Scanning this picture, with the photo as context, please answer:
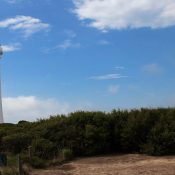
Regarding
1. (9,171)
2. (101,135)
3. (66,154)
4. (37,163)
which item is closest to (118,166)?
(66,154)

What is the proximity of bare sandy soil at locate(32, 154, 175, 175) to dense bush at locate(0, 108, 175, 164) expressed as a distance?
0.79 meters

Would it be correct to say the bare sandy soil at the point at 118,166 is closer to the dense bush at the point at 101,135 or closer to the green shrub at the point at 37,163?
the green shrub at the point at 37,163

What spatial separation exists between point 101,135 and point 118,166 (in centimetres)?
325

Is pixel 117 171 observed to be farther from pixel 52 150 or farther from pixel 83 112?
pixel 83 112

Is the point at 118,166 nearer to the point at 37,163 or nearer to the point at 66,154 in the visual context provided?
the point at 66,154

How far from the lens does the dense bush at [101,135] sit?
19.8 m

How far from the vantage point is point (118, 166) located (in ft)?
57.7

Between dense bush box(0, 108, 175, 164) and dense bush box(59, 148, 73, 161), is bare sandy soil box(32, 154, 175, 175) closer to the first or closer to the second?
dense bush box(59, 148, 73, 161)

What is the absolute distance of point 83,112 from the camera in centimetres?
2225

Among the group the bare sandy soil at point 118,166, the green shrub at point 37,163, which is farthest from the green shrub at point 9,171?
the green shrub at point 37,163

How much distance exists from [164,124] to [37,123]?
637 centimetres

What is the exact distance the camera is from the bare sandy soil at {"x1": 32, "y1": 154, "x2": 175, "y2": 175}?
16.2 m

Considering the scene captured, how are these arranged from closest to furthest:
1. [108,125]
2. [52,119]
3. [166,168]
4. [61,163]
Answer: [166,168] → [61,163] → [108,125] → [52,119]

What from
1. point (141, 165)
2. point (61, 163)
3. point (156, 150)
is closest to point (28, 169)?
point (61, 163)
